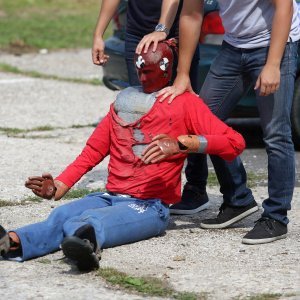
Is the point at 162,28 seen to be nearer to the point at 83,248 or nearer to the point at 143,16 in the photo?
the point at 143,16

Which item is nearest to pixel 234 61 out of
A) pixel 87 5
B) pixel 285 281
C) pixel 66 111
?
pixel 285 281

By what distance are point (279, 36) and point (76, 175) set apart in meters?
1.28

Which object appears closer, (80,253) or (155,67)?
(80,253)

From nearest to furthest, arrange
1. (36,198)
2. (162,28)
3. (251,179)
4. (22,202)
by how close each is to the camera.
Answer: (162,28) < (22,202) < (36,198) < (251,179)

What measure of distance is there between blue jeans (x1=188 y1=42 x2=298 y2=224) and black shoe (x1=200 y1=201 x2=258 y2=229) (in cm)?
5

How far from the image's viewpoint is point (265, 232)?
595 cm

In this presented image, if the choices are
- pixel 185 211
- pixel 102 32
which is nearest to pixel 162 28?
pixel 102 32

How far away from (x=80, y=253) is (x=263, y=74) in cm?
135

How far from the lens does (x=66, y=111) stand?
10.7 metres

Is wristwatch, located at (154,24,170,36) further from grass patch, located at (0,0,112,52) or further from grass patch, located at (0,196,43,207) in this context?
grass patch, located at (0,0,112,52)

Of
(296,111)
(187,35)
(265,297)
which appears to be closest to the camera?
(265,297)

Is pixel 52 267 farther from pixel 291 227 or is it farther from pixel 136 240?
pixel 291 227

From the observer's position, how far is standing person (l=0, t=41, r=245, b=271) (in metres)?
5.58

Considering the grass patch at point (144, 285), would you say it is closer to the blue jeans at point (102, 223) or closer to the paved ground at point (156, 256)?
the paved ground at point (156, 256)
